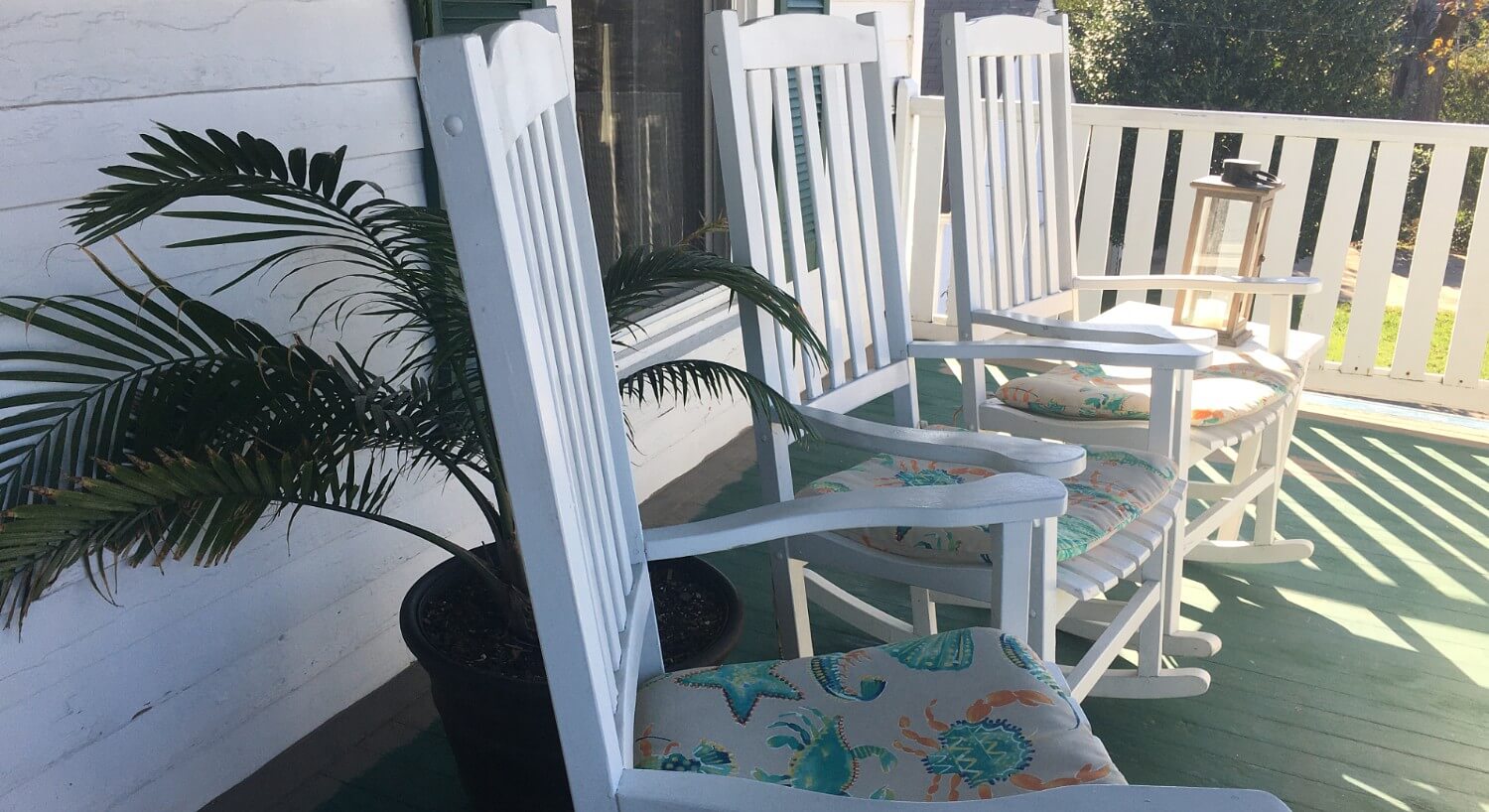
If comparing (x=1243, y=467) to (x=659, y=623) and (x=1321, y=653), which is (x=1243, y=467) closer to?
(x=1321, y=653)

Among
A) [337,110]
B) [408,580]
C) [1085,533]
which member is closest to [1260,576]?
[1085,533]

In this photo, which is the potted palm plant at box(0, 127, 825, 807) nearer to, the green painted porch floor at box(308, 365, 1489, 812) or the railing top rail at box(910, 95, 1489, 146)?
the green painted porch floor at box(308, 365, 1489, 812)

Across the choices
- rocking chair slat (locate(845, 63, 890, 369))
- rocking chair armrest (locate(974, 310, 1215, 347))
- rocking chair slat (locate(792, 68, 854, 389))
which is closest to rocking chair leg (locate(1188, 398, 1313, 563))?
rocking chair armrest (locate(974, 310, 1215, 347))

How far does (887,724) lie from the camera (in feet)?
3.68

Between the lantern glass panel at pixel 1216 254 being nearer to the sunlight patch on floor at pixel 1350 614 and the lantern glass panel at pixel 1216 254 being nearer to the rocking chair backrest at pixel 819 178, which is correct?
the sunlight patch on floor at pixel 1350 614

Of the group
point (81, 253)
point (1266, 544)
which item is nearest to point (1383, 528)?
point (1266, 544)

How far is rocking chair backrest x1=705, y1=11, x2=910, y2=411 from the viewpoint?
1.67m

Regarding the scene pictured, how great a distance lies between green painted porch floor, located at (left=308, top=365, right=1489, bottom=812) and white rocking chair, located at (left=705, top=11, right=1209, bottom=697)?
5.2 inches

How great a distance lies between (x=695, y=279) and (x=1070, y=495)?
2.32 ft

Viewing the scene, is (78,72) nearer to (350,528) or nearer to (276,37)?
(276,37)

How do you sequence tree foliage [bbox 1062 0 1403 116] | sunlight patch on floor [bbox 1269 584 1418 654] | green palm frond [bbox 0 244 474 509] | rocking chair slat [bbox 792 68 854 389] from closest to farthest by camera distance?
green palm frond [bbox 0 244 474 509] < rocking chair slat [bbox 792 68 854 389] < sunlight patch on floor [bbox 1269 584 1418 654] < tree foliage [bbox 1062 0 1403 116]

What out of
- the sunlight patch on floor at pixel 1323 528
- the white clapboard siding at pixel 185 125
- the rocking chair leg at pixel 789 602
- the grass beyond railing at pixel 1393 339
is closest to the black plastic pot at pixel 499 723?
the rocking chair leg at pixel 789 602

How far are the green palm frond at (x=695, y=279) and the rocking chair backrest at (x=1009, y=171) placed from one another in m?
0.68

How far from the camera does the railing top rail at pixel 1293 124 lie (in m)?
3.28
